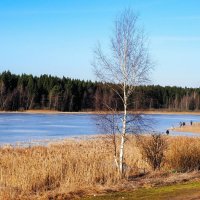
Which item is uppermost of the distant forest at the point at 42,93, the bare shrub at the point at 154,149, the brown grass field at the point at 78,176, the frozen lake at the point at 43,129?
the distant forest at the point at 42,93

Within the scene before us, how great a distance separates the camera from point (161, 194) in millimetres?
12133

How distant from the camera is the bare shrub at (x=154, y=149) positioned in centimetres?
1803

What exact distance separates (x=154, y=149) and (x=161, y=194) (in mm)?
6038

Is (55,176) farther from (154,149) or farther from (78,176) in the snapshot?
(154,149)

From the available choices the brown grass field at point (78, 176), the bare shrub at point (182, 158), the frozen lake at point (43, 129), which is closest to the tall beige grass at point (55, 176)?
the brown grass field at point (78, 176)

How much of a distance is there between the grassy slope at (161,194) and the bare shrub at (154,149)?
4646 millimetres

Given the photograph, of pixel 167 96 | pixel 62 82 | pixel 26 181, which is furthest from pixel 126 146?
pixel 167 96

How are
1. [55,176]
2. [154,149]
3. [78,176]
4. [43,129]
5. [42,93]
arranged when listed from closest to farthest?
1. [78,176]
2. [55,176]
3. [154,149]
4. [43,129]
5. [42,93]

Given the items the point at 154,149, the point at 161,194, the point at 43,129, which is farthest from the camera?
the point at 43,129

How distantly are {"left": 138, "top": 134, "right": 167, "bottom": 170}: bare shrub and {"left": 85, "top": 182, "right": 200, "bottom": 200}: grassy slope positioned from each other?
465 cm

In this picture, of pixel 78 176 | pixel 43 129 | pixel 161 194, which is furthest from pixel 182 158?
pixel 43 129

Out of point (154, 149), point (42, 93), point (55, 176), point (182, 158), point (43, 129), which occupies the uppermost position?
point (42, 93)

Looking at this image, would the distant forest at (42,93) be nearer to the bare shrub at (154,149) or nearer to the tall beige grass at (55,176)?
the bare shrub at (154,149)

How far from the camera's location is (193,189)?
1264 cm
